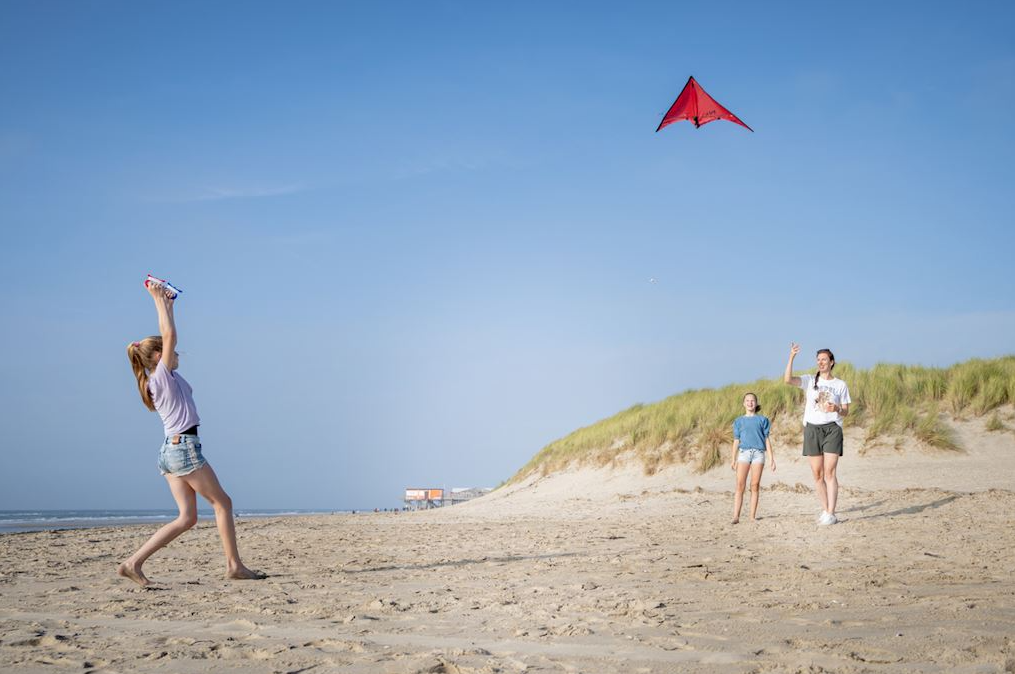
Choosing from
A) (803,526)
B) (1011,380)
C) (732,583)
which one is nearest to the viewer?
(732,583)

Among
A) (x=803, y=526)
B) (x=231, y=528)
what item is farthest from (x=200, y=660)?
(x=803, y=526)

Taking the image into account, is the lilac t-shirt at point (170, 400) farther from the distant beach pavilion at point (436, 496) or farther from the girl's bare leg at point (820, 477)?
the distant beach pavilion at point (436, 496)

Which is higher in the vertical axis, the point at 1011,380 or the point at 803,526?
the point at 1011,380

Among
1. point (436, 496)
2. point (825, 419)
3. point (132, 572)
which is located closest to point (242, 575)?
point (132, 572)

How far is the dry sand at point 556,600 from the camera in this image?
3811 mm

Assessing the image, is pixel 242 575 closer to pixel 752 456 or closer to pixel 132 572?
pixel 132 572

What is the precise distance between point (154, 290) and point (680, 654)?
4597 mm

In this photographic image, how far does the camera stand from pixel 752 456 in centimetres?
1070

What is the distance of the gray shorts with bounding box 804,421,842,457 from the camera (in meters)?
9.66

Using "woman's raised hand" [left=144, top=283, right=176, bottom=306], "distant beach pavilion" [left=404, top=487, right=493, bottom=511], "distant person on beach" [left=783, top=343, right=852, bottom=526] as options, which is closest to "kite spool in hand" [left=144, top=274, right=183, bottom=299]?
"woman's raised hand" [left=144, top=283, right=176, bottom=306]

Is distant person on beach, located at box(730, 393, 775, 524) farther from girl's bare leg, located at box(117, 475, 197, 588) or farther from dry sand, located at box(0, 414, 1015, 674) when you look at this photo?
girl's bare leg, located at box(117, 475, 197, 588)

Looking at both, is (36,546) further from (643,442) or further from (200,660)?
(643,442)

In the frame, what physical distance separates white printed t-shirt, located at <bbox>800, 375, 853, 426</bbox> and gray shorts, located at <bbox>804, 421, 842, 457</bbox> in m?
0.06

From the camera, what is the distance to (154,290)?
6039 mm
